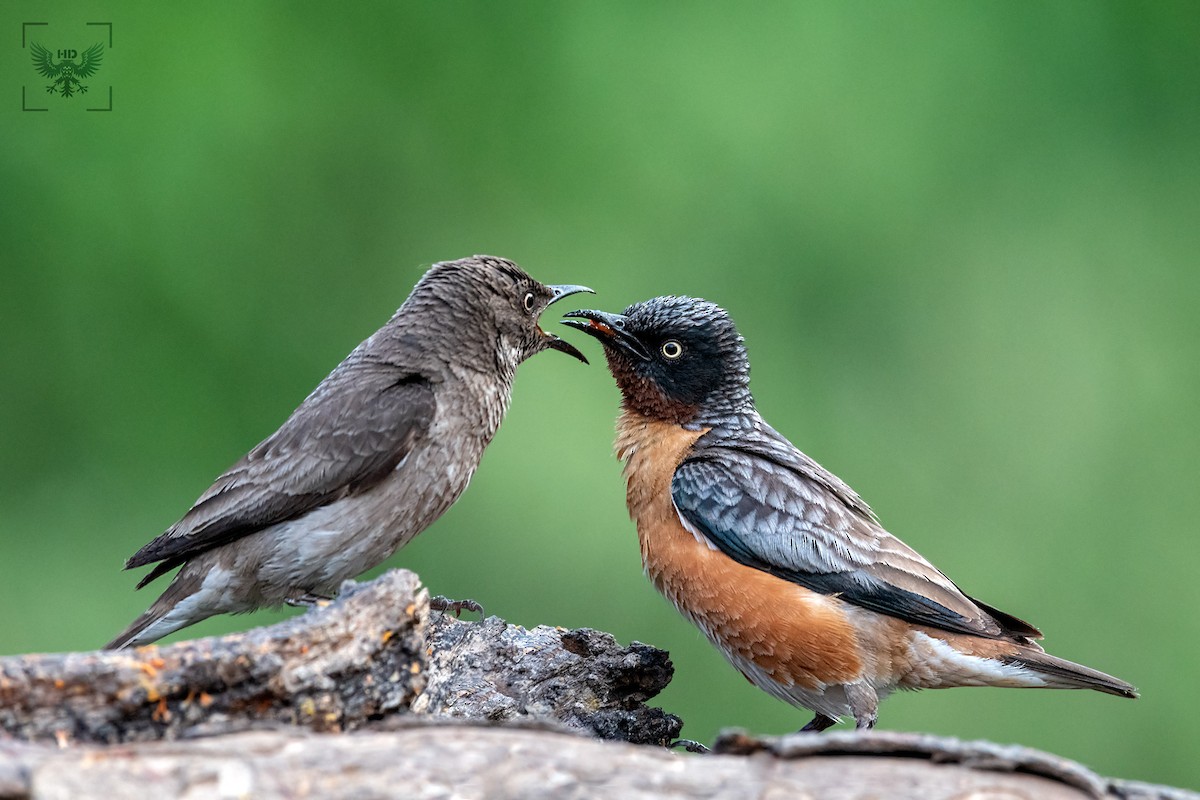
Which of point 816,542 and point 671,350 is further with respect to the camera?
point 671,350

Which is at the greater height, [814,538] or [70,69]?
[70,69]

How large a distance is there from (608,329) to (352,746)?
488cm

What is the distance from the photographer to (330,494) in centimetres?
686

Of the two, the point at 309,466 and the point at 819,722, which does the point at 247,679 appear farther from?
the point at 819,722

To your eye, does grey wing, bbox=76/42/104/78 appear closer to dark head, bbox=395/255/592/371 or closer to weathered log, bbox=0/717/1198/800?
dark head, bbox=395/255/592/371

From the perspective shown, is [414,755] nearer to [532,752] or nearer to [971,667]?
[532,752]

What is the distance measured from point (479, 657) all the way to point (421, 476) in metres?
1.21

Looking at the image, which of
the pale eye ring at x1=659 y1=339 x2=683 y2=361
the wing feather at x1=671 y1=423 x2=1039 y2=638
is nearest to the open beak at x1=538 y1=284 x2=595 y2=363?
the pale eye ring at x1=659 y1=339 x2=683 y2=361

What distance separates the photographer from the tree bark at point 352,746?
11.1 ft

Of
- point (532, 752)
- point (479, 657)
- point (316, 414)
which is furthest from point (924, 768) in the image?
point (316, 414)

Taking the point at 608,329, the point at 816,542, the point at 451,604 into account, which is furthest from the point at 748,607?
the point at 608,329

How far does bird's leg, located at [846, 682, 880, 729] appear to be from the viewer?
6691 mm

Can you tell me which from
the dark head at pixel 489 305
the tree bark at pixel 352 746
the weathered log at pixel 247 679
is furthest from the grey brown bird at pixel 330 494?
the tree bark at pixel 352 746

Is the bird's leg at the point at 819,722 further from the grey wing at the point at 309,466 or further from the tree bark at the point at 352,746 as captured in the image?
the tree bark at the point at 352,746
